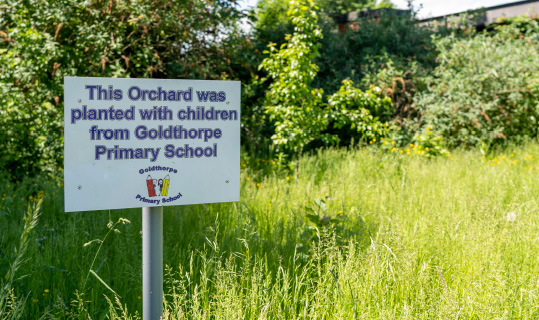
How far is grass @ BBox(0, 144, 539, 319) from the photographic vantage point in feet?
7.14

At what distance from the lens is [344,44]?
9.28 meters

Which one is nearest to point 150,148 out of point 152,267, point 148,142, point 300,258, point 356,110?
point 148,142

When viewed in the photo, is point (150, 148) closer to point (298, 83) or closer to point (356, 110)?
point (298, 83)

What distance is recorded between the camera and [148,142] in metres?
1.96

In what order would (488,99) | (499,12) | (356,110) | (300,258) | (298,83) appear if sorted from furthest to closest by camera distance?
(499,12), (488,99), (356,110), (298,83), (300,258)

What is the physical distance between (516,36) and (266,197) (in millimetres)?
7732

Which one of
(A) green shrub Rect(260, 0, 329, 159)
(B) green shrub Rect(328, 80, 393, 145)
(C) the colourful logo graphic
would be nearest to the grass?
(C) the colourful logo graphic

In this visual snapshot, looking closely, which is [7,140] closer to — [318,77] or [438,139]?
[318,77]

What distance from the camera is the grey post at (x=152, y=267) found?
198cm

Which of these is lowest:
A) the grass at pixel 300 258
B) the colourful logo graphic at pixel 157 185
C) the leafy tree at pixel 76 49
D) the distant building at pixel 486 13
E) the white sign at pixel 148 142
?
the grass at pixel 300 258

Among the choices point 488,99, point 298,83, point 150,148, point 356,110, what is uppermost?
point 298,83

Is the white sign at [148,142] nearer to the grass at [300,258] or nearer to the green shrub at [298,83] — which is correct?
the grass at [300,258]

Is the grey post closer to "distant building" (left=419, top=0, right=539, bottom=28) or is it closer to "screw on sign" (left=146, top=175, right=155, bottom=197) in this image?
"screw on sign" (left=146, top=175, right=155, bottom=197)

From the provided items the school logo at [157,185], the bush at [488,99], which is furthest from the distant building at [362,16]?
the school logo at [157,185]
